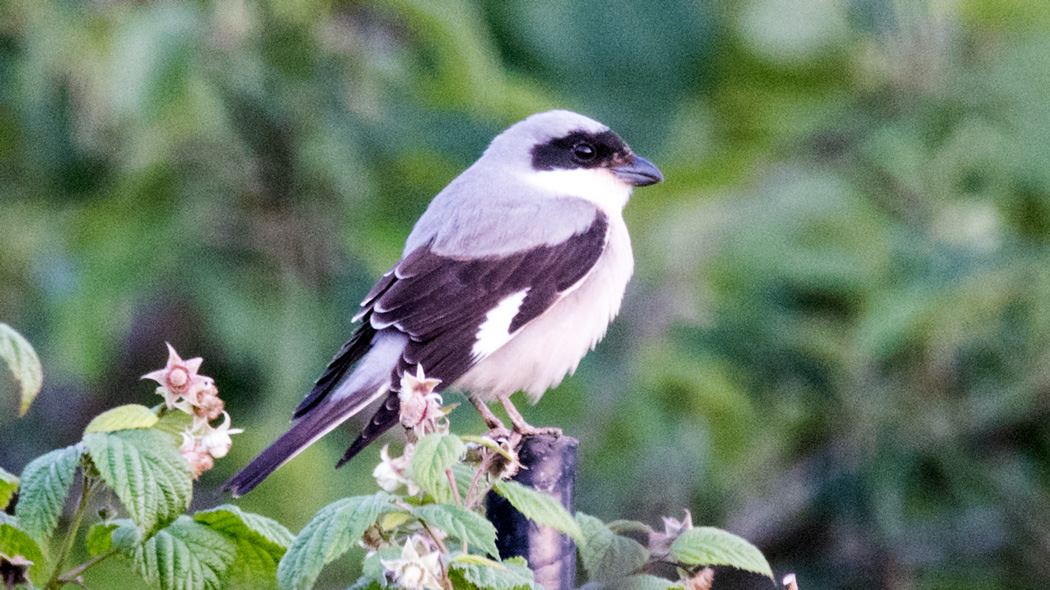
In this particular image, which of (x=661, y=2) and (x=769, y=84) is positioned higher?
Answer: (x=661, y=2)

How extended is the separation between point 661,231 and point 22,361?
2.55m

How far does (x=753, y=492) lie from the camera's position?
414cm

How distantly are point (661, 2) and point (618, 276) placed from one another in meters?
1.36

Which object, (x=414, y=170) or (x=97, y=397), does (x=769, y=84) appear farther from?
(x=97, y=397)

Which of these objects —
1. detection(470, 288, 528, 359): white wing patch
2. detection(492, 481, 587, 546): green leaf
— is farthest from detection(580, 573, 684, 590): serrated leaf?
detection(470, 288, 528, 359): white wing patch

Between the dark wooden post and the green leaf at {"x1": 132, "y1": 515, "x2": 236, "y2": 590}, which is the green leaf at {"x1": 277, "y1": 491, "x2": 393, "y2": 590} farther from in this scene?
the dark wooden post

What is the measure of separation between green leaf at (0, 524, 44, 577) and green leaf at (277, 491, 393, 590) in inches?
9.4

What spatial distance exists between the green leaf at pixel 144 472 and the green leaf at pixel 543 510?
29 cm

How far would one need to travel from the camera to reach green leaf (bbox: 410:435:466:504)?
1097 mm

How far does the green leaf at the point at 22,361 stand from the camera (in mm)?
1254

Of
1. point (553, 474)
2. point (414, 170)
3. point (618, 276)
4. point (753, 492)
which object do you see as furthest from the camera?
point (753, 492)

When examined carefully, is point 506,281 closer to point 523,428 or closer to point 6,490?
point 523,428

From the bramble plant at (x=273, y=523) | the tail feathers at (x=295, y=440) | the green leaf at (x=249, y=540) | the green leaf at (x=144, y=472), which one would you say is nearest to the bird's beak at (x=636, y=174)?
the tail feathers at (x=295, y=440)

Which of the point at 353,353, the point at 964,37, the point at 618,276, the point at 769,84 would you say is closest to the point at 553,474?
the point at 353,353
